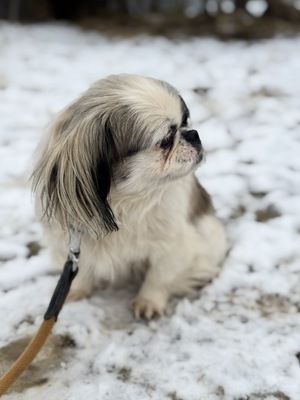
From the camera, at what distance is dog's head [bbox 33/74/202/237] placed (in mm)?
1808

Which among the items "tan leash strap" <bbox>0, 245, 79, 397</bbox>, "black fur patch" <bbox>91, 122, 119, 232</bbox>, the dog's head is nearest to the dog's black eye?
the dog's head

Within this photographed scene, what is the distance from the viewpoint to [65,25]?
20.9 feet

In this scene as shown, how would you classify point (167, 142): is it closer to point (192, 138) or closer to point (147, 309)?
point (192, 138)

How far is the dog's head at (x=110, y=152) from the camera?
5.93ft

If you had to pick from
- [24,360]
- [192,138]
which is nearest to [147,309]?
[24,360]

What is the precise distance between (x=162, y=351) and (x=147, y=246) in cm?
44

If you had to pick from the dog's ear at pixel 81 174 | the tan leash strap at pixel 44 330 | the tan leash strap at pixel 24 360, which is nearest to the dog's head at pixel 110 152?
the dog's ear at pixel 81 174

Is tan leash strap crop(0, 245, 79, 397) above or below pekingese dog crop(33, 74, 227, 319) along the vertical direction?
below

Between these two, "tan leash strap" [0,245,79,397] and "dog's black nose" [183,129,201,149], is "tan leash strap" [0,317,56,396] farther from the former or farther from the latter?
"dog's black nose" [183,129,201,149]

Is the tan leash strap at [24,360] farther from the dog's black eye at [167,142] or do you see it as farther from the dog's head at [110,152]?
the dog's black eye at [167,142]

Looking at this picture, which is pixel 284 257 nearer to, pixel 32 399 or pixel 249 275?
pixel 249 275

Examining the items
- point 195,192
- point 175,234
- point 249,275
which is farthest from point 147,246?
point 249,275

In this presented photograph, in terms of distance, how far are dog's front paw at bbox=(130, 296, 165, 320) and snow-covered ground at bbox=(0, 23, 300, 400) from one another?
38 mm

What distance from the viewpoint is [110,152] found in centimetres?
186
